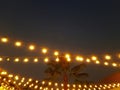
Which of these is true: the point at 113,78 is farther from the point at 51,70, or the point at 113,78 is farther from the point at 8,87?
the point at 8,87

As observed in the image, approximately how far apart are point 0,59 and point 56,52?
3.21m

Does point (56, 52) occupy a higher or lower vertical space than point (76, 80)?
lower

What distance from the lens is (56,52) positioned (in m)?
15.6

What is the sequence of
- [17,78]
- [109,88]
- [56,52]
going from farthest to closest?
[109,88], [17,78], [56,52]

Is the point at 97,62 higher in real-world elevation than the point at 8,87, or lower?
lower

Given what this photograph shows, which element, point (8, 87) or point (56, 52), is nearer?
point (56, 52)

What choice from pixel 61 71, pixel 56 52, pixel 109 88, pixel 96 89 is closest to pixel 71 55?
pixel 56 52

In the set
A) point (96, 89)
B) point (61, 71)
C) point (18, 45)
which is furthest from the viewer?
point (61, 71)

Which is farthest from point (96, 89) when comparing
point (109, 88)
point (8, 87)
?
point (8, 87)

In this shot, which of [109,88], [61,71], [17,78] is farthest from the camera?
[61,71]

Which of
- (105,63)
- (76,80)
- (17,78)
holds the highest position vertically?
(76,80)

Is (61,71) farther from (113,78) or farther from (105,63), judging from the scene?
(105,63)

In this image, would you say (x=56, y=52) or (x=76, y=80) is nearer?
(x=56, y=52)

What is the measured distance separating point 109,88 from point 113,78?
3.96m
